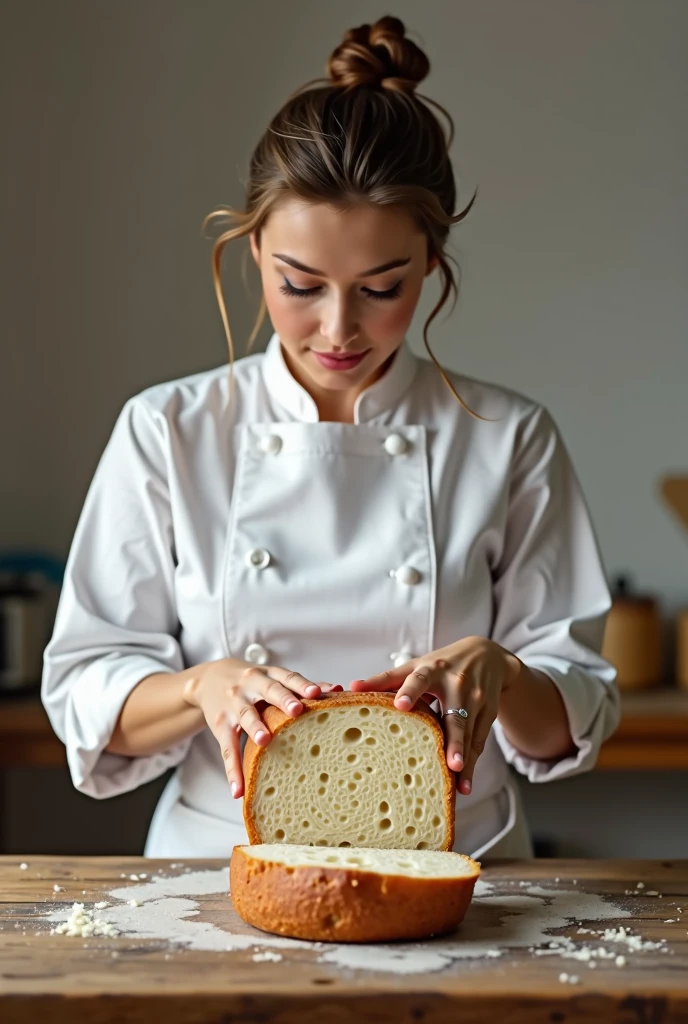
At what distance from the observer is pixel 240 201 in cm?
303

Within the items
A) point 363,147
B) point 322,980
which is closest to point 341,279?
point 363,147

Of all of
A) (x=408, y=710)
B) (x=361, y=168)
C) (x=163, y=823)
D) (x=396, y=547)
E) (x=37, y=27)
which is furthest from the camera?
(x=37, y=27)

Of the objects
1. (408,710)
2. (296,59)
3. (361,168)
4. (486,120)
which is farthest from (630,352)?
(408,710)

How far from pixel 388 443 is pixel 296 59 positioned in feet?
5.73

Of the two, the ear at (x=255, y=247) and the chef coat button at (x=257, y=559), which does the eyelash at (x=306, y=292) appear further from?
the chef coat button at (x=257, y=559)

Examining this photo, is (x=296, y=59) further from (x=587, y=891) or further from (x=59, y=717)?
(x=587, y=891)

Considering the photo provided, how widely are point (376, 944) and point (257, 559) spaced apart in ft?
1.72

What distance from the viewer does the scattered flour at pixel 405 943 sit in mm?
1094

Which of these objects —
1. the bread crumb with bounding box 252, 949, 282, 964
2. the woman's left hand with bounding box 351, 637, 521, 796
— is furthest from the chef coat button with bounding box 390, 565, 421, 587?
the bread crumb with bounding box 252, 949, 282, 964

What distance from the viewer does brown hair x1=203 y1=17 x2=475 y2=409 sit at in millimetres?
1413

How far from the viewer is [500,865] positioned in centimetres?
144

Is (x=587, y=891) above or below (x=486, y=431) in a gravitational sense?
below

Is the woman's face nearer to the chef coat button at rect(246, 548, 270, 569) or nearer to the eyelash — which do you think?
the eyelash

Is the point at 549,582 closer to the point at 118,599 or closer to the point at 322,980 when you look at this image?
the point at 118,599
